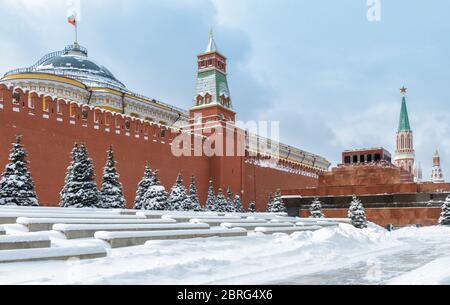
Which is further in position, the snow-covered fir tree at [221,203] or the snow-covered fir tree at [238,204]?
the snow-covered fir tree at [238,204]

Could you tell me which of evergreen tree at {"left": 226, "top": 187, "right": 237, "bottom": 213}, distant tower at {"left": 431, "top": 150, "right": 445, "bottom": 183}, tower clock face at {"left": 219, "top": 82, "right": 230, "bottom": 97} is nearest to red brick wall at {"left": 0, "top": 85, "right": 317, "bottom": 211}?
evergreen tree at {"left": 226, "top": 187, "right": 237, "bottom": 213}

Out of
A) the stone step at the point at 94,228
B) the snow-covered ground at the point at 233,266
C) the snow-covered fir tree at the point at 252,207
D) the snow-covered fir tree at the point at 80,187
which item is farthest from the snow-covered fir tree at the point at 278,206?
the stone step at the point at 94,228

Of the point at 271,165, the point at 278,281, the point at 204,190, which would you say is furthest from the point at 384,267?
the point at 271,165

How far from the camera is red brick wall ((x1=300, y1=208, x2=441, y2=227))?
31.6 m

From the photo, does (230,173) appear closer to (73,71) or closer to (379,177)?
(379,177)

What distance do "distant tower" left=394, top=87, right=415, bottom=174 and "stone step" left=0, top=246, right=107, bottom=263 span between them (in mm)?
90445

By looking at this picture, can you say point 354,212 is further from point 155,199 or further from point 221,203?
point 155,199

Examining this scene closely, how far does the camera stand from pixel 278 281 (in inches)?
271

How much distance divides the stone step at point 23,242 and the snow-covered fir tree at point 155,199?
18601mm

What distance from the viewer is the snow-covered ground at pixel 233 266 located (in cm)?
653

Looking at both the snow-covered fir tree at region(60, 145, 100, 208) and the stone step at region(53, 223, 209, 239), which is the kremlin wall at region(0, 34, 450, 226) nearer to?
the snow-covered fir tree at region(60, 145, 100, 208)

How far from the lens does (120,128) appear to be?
30.8 meters

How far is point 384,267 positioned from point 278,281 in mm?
3049

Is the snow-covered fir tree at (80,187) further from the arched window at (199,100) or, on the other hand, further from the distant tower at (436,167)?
the distant tower at (436,167)
